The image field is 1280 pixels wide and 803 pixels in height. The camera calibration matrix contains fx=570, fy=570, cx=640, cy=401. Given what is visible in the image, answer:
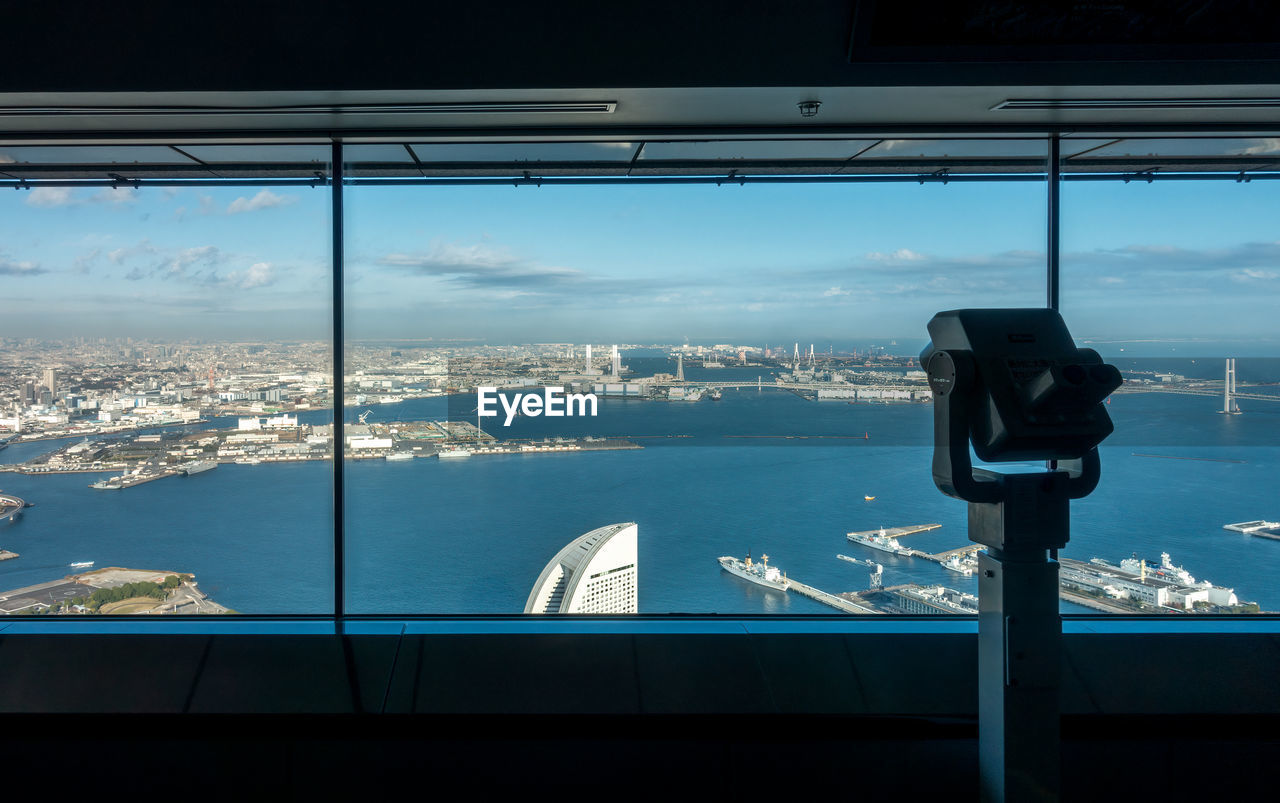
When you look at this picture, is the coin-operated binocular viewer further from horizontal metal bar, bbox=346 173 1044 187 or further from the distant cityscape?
horizontal metal bar, bbox=346 173 1044 187

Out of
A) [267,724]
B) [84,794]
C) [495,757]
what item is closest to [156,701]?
[84,794]

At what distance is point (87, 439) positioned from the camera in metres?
2.78

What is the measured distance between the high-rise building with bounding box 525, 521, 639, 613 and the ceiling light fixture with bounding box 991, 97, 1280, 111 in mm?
2421

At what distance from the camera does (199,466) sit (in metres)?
3.17

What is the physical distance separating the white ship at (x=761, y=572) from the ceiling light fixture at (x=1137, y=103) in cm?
209

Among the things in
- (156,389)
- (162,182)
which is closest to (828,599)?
(156,389)

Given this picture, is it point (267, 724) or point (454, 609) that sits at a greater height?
point (454, 609)

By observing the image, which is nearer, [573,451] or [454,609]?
[454,609]

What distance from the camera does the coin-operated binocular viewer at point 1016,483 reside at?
3.96 feet

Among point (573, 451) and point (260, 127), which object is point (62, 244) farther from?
point (573, 451)

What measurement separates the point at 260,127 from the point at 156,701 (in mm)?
2261

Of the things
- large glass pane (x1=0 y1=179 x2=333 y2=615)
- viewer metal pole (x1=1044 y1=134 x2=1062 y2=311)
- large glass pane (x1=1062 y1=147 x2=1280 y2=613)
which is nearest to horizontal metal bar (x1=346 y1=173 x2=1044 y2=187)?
viewer metal pole (x1=1044 y1=134 x2=1062 y2=311)

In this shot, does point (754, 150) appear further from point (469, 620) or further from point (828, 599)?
point (469, 620)

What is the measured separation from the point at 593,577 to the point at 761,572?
34.6 inches
